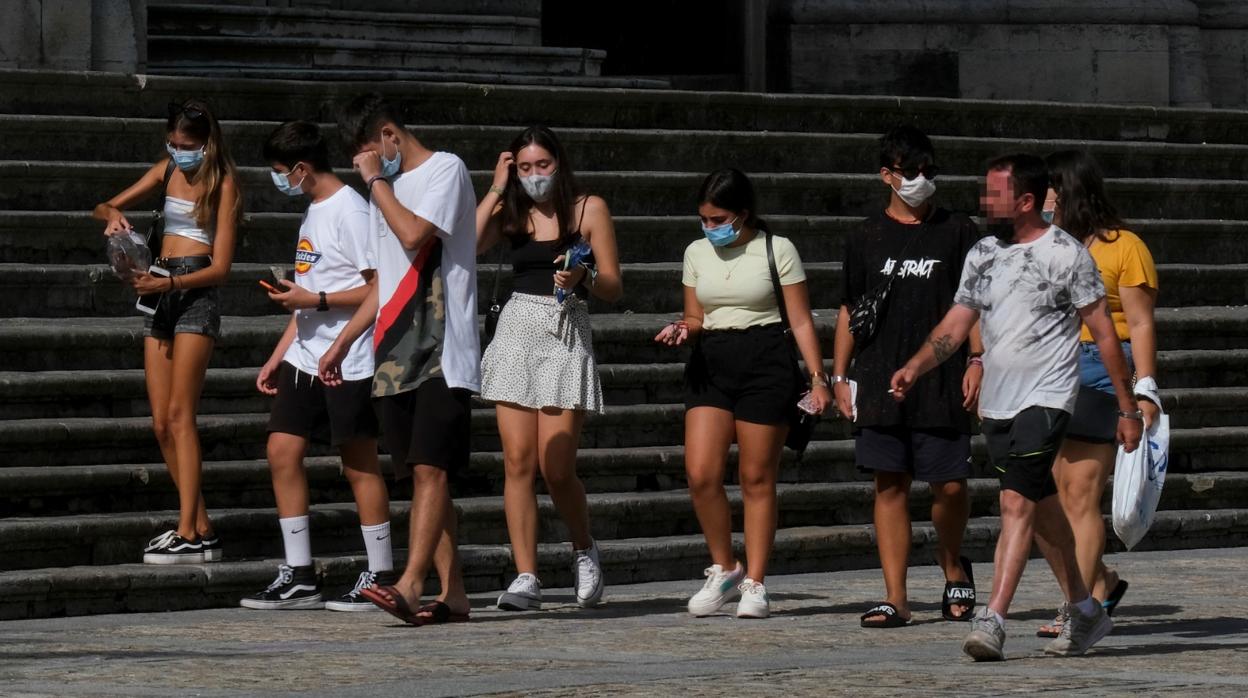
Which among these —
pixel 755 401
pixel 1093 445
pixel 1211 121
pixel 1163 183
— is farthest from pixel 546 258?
pixel 1211 121

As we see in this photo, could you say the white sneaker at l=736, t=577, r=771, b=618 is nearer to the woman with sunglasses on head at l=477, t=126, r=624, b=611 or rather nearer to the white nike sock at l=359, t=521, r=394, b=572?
the woman with sunglasses on head at l=477, t=126, r=624, b=611

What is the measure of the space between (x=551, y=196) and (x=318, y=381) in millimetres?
1128

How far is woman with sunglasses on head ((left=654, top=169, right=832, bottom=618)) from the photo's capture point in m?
9.16

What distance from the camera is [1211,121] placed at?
16.6 m

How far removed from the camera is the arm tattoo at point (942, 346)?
7980mm

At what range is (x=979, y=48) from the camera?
63.2ft

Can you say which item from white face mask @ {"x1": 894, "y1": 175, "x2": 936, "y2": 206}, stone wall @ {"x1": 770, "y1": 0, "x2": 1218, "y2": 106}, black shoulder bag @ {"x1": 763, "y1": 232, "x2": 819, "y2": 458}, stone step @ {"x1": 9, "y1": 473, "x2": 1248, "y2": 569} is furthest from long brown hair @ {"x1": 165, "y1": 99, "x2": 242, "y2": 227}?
stone wall @ {"x1": 770, "y1": 0, "x2": 1218, "y2": 106}

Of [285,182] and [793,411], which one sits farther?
[285,182]

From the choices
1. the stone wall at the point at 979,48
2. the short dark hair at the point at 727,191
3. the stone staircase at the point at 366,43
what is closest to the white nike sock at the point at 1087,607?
the short dark hair at the point at 727,191

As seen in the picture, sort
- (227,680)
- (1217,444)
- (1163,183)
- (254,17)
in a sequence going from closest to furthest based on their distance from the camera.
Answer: (227,680), (1217,444), (1163,183), (254,17)

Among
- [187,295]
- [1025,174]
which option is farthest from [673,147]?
Answer: [1025,174]

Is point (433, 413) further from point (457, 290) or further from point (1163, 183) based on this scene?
point (1163, 183)

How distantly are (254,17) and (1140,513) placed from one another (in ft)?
31.5

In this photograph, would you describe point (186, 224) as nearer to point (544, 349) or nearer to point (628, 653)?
point (544, 349)
